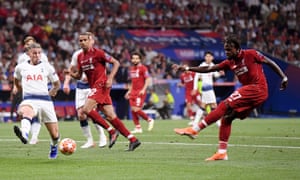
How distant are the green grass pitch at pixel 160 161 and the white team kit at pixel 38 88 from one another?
0.96 metres

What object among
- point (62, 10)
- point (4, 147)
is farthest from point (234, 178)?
point (62, 10)

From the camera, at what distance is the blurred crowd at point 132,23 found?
3972 cm

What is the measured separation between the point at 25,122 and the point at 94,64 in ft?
10.8

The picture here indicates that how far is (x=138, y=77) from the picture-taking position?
91.4 feet

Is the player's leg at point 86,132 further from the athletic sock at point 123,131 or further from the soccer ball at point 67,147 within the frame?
the soccer ball at point 67,147

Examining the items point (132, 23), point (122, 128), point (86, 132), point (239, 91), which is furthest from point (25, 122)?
point (132, 23)

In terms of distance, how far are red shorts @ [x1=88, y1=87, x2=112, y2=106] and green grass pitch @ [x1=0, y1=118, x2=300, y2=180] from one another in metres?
1.12

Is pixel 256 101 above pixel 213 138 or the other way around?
above

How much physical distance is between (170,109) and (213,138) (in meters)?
17.7

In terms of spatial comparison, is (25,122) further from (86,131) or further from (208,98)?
(208,98)

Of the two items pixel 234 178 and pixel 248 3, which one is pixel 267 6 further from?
pixel 234 178

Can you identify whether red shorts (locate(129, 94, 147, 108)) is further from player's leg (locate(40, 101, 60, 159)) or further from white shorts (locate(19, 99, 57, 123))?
white shorts (locate(19, 99, 57, 123))

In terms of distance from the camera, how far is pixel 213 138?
73.5 feet

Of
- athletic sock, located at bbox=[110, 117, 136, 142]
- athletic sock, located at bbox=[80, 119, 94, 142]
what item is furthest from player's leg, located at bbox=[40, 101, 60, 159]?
athletic sock, located at bbox=[80, 119, 94, 142]
